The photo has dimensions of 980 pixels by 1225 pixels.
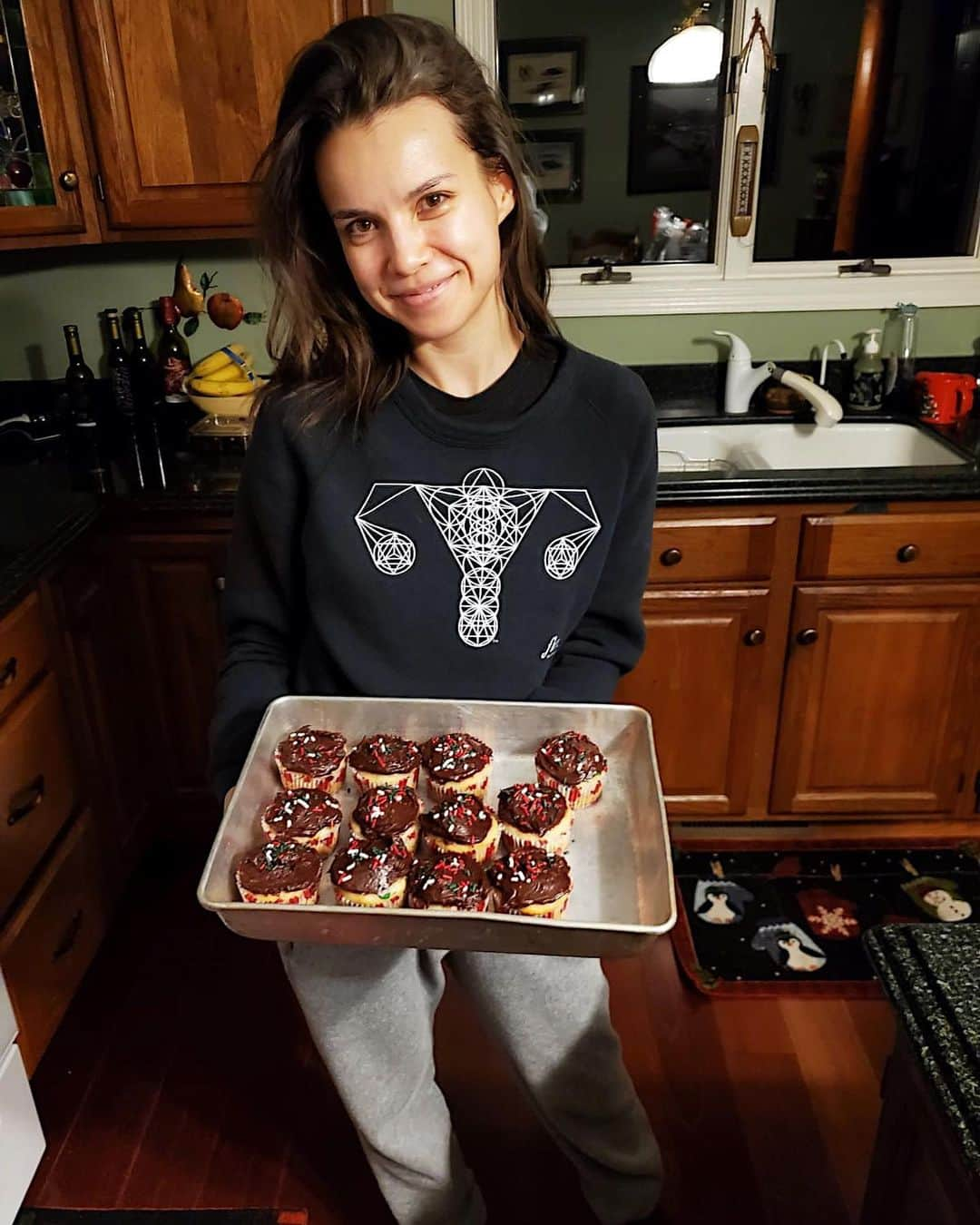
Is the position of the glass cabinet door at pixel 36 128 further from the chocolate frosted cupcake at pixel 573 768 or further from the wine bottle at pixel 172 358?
the chocolate frosted cupcake at pixel 573 768

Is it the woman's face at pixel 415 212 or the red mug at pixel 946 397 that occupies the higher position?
the woman's face at pixel 415 212

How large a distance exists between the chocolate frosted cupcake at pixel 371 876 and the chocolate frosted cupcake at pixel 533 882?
110mm

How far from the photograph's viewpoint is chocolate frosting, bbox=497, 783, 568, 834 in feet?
3.69

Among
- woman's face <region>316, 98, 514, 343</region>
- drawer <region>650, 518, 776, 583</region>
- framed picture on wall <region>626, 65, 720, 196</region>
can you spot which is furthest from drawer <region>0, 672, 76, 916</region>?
framed picture on wall <region>626, 65, 720, 196</region>

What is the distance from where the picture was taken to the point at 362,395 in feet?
3.67

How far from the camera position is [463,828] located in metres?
1.14

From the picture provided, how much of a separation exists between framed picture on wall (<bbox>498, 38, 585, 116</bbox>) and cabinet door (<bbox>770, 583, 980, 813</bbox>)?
1.30 m

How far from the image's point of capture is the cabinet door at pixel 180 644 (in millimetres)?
1982

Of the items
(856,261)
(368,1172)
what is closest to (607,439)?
(368,1172)

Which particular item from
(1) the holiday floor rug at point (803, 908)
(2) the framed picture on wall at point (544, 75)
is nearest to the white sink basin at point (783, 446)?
(2) the framed picture on wall at point (544, 75)

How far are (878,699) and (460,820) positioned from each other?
1305 millimetres

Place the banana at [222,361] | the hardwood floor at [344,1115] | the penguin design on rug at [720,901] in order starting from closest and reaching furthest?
the hardwood floor at [344,1115], the penguin design on rug at [720,901], the banana at [222,361]

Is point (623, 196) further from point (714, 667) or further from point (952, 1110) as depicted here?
point (952, 1110)

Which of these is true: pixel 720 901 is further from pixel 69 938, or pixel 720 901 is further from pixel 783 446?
pixel 69 938
